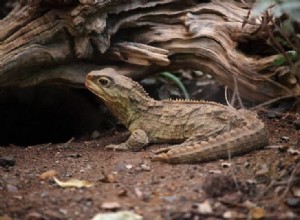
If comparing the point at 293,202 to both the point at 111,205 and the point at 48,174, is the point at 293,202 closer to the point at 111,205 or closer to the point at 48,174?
the point at 111,205

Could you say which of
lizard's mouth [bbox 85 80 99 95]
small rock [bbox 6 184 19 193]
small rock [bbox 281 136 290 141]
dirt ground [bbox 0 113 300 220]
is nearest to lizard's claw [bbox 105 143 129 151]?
dirt ground [bbox 0 113 300 220]

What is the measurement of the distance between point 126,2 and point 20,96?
7.27ft

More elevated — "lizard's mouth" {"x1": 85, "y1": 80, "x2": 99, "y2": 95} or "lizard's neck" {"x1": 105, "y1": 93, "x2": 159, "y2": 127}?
"lizard's mouth" {"x1": 85, "y1": 80, "x2": 99, "y2": 95}

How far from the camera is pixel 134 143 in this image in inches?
237

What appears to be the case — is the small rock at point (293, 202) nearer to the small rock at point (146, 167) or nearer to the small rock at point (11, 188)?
the small rock at point (146, 167)

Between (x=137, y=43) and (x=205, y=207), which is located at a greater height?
(x=137, y=43)

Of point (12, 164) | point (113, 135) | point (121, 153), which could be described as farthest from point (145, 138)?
point (12, 164)

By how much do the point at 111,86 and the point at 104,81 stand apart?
0.36ft

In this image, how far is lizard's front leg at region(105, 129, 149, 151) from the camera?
6.02m

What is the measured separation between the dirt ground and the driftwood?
3.84ft

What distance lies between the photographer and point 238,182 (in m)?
4.27

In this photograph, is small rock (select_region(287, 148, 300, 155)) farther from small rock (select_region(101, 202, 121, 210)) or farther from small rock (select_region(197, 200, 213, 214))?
small rock (select_region(101, 202, 121, 210))

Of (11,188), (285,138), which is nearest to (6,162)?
(11,188)

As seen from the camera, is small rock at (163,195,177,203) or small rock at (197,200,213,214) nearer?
small rock at (197,200,213,214)
